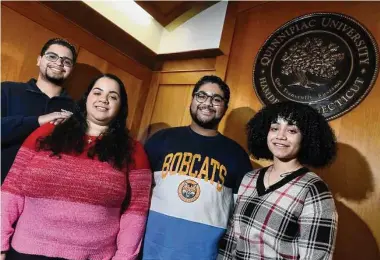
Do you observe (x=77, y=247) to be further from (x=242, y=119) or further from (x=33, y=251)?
(x=242, y=119)

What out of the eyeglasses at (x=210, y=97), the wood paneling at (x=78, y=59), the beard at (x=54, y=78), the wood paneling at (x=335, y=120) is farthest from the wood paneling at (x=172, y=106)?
the beard at (x=54, y=78)

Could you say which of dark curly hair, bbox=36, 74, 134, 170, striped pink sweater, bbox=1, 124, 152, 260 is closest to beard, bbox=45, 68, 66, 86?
dark curly hair, bbox=36, 74, 134, 170

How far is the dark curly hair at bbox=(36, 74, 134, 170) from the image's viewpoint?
3.32 ft

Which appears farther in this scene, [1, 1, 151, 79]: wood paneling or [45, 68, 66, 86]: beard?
[1, 1, 151, 79]: wood paneling

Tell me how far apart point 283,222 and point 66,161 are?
695 mm

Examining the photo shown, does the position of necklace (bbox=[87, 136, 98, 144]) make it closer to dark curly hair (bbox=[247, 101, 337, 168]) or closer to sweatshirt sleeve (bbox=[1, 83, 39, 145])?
sweatshirt sleeve (bbox=[1, 83, 39, 145])

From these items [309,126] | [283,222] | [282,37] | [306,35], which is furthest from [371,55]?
[283,222]

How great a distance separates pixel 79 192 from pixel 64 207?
2.4 inches

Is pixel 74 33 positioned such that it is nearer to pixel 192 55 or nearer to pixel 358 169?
pixel 192 55

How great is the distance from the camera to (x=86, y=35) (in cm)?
188

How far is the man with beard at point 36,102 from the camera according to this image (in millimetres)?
1150

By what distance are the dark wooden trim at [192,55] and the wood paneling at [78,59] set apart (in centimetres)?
18

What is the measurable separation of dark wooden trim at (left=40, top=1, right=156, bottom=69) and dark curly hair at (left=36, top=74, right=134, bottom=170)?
0.81m

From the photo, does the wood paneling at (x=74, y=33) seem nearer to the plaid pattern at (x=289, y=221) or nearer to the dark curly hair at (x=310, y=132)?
the dark curly hair at (x=310, y=132)
